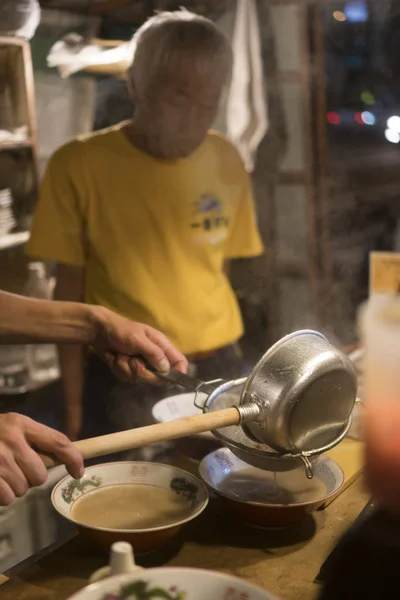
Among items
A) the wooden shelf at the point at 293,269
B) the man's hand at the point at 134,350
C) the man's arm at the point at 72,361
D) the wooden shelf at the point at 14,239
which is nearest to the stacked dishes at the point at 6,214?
the wooden shelf at the point at 14,239

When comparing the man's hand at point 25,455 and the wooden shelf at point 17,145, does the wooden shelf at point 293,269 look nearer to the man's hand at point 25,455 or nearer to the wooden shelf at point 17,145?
the wooden shelf at point 17,145

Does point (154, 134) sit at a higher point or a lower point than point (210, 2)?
lower

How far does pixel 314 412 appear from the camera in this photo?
93 centimetres

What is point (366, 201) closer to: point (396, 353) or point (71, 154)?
point (71, 154)

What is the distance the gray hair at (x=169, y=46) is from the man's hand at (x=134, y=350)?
673 millimetres

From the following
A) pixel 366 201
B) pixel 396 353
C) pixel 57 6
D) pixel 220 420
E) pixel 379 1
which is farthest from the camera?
pixel 366 201

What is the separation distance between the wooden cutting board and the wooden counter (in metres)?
0.07

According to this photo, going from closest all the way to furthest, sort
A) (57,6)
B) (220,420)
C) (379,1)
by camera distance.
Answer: (220,420), (57,6), (379,1)

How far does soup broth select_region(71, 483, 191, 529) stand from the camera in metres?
0.92

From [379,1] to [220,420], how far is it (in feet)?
5.64

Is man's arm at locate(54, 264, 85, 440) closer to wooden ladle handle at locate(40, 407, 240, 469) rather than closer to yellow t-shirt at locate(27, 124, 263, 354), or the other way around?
yellow t-shirt at locate(27, 124, 263, 354)

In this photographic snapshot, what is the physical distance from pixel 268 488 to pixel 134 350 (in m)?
0.29

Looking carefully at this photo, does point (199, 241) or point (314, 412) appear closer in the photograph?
point (314, 412)


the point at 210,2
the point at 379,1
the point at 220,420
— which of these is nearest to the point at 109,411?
the point at 220,420
